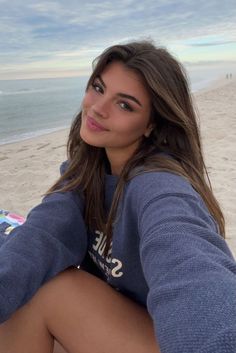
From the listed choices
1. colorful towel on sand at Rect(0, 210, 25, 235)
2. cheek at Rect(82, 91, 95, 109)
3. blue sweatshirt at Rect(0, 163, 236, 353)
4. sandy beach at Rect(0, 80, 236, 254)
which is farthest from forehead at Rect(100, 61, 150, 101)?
sandy beach at Rect(0, 80, 236, 254)

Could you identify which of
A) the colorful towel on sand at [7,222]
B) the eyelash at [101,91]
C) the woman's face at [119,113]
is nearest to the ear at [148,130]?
the woman's face at [119,113]

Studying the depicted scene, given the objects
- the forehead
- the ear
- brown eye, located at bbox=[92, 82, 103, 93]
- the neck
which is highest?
the forehead

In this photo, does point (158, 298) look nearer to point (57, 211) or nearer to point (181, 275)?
point (181, 275)

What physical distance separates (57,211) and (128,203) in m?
0.41

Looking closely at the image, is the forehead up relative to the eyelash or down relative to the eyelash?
up

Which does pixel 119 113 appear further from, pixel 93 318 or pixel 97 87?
pixel 93 318

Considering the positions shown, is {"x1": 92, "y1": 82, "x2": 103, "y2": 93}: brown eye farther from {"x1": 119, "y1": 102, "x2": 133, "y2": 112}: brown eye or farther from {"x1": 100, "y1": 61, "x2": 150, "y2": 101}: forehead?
{"x1": 119, "y1": 102, "x2": 133, "y2": 112}: brown eye

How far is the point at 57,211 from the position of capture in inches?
65.4

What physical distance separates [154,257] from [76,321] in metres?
0.56

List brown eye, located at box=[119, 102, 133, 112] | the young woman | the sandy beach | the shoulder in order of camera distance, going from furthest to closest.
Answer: the sandy beach < brown eye, located at box=[119, 102, 133, 112] < the shoulder < the young woman

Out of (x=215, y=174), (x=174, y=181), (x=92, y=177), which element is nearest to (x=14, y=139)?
(x=215, y=174)

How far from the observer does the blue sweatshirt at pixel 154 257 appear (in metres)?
0.77

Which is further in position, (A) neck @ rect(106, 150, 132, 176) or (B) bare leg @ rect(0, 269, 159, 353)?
(A) neck @ rect(106, 150, 132, 176)

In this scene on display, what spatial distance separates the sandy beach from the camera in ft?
13.1
